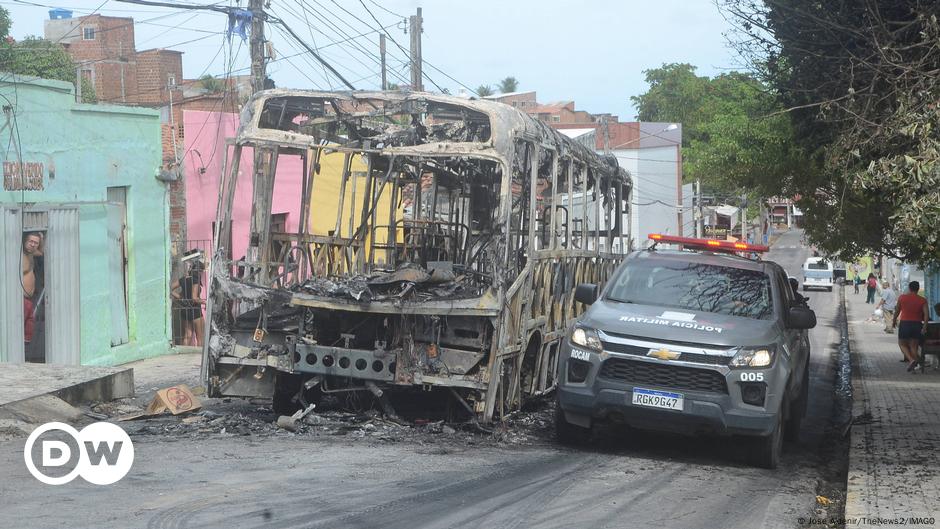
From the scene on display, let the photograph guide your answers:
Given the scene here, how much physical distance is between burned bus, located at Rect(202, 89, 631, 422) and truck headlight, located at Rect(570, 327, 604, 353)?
2.22 feet

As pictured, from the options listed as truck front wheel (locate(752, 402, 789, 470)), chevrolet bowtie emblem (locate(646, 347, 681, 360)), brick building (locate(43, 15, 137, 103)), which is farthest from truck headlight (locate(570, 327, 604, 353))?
brick building (locate(43, 15, 137, 103))

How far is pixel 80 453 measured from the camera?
27.1 feet

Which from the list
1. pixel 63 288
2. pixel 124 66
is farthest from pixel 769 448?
pixel 124 66

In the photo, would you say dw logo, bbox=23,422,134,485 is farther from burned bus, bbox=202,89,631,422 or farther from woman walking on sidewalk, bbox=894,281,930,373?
woman walking on sidewalk, bbox=894,281,930,373

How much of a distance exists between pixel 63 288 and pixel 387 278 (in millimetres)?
7061

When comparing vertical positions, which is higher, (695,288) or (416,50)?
(416,50)

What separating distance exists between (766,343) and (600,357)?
4.46 feet

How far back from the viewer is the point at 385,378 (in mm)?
9742

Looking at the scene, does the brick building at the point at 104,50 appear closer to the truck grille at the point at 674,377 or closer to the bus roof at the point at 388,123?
the bus roof at the point at 388,123

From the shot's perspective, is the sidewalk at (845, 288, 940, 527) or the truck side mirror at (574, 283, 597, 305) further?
the truck side mirror at (574, 283, 597, 305)

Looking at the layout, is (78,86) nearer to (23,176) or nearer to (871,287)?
(23,176)

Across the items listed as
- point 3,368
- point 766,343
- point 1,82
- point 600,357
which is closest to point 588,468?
point 600,357

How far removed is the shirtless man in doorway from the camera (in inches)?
570

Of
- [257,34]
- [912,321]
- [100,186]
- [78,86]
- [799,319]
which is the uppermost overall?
[78,86]
